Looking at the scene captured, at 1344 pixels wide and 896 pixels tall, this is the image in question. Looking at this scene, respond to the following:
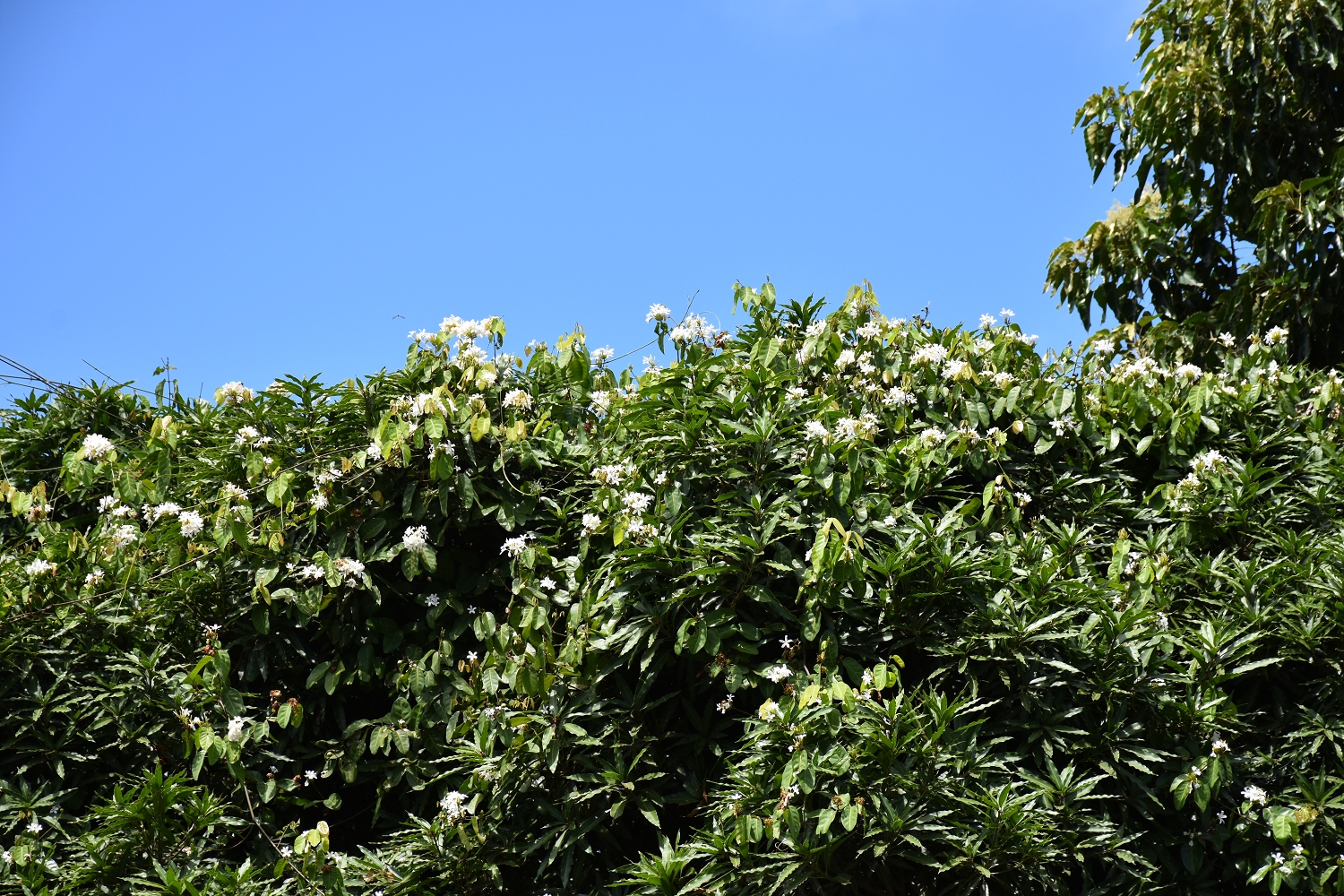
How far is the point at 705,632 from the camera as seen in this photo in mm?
3500

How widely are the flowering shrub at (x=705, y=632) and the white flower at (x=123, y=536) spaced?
3.4 inches

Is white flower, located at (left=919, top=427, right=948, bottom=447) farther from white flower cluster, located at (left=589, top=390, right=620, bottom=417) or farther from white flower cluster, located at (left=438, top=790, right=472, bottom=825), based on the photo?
white flower cluster, located at (left=438, top=790, right=472, bottom=825)

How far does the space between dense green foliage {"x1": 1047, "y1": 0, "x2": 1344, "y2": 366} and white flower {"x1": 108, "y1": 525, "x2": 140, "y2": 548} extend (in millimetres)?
6089

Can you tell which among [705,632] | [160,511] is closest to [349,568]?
[160,511]

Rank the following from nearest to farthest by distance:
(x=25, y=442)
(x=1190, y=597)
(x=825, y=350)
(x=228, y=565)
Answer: (x=1190, y=597)
(x=228, y=565)
(x=825, y=350)
(x=25, y=442)

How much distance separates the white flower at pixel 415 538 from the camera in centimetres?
412

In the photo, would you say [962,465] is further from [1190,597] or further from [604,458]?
[604,458]

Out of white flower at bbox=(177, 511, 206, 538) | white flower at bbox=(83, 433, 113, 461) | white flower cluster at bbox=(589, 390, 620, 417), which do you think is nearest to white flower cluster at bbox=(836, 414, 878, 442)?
white flower cluster at bbox=(589, 390, 620, 417)

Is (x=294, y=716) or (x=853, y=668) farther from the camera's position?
(x=294, y=716)

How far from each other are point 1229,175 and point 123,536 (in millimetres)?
7071

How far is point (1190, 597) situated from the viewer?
13.3ft

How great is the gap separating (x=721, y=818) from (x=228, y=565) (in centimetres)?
226

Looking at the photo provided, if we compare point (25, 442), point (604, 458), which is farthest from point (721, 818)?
point (25, 442)

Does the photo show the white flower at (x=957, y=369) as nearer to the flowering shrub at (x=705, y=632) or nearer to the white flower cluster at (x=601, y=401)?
the flowering shrub at (x=705, y=632)
